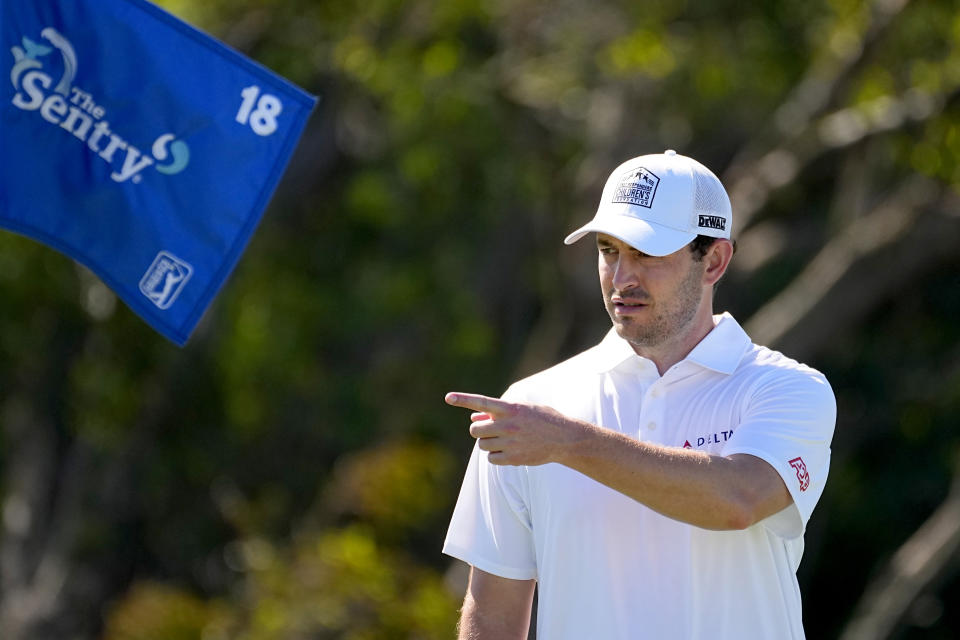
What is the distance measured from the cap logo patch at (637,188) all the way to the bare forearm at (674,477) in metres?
0.64

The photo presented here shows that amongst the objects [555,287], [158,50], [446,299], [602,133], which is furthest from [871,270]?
[158,50]

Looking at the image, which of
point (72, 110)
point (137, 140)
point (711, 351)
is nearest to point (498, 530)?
point (711, 351)

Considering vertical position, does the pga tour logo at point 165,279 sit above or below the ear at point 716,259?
below

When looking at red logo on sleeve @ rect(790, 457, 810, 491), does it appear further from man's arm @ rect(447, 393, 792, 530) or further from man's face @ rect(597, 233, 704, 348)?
man's face @ rect(597, 233, 704, 348)

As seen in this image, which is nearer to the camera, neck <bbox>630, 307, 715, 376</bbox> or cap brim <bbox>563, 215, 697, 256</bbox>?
cap brim <bbox>563, 215, 697, 256</bbox>

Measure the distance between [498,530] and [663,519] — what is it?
407 millimetres

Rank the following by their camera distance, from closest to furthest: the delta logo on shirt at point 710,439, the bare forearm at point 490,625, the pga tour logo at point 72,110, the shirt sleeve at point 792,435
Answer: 1. the shirt sleeve at point 792,435
2. the delta logo on shirt at point 710,439
3. the bare forearm at point 490,625
4. the pga tour logo at point 72,110

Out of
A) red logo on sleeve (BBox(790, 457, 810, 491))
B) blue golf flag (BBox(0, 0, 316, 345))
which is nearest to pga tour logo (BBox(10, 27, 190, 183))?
blue golf flag (BBox(0, 0, 316, 345))

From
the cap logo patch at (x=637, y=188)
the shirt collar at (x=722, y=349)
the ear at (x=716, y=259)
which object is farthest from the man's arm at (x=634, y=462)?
the cap logo patch at (x=637, y=188)

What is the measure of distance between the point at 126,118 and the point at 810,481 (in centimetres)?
212

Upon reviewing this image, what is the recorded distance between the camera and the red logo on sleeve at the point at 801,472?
128 inches

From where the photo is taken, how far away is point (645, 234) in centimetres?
341

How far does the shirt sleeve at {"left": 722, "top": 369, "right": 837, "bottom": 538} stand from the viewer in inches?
127

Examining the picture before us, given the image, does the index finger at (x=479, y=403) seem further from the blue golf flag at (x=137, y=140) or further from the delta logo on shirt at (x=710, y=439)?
the blue golf flag at (x=137, y=140)
